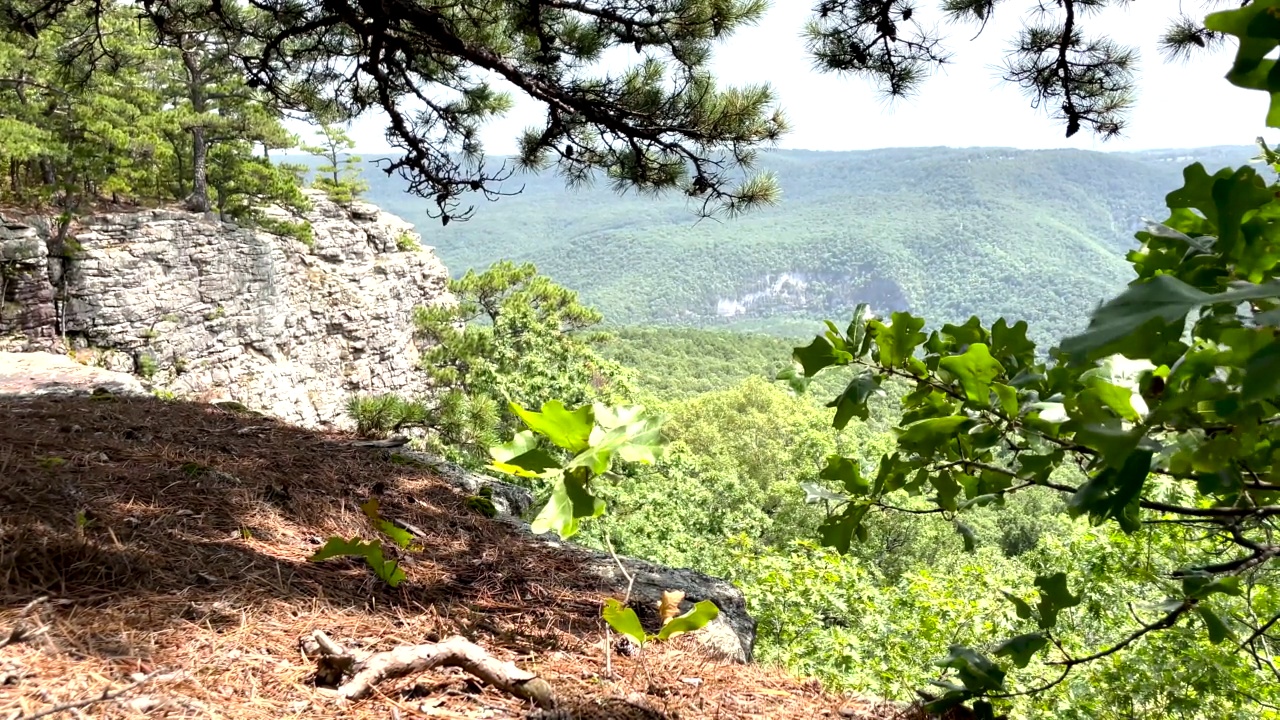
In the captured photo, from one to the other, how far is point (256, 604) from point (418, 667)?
0.41 m

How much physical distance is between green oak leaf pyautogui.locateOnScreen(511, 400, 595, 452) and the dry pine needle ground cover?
712 millimetres

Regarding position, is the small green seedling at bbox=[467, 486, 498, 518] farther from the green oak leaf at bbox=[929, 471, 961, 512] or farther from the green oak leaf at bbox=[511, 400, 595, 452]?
the green oak leaf at bbox=[511, 400, 595, 452]

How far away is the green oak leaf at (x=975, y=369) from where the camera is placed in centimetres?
73

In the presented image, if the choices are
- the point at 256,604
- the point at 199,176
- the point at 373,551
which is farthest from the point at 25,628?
the point at 199,176

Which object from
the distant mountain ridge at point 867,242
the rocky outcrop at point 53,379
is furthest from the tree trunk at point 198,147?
the distant mountain ridge at point 867,242

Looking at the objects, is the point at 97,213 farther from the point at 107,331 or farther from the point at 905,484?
the point at 905,484

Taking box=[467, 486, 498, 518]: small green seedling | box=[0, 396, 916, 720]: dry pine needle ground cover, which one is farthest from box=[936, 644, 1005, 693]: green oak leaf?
box=[467, 486, 498, 518]: small green seedling

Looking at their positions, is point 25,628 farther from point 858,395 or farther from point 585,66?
point 585,66

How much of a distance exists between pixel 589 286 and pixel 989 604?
111 m

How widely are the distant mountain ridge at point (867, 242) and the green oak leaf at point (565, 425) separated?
10126 cm

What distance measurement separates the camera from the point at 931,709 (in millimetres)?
956

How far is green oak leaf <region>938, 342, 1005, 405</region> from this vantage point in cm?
73

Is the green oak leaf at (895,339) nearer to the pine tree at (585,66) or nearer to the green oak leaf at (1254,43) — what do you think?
the green oak leaf at (1254,43)

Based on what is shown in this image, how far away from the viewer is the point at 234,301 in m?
19.5
